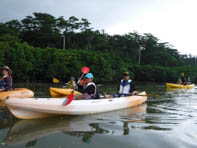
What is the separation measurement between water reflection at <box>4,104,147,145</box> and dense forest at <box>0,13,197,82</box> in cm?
1808

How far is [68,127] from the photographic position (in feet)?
18.1

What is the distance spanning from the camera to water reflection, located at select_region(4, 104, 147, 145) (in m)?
4.69

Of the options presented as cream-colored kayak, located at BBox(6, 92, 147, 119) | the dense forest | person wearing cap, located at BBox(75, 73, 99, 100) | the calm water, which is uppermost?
the dense forest

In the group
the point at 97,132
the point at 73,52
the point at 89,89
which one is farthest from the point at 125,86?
the point at 73,52

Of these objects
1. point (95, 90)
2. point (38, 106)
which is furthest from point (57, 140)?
point (95, 90)

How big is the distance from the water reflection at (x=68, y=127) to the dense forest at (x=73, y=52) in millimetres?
18082

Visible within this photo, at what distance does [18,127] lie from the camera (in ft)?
17.6

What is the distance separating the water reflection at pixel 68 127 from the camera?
469 cm

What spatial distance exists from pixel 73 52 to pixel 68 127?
26.3m

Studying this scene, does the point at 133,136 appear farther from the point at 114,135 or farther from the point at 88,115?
the point at 88,115

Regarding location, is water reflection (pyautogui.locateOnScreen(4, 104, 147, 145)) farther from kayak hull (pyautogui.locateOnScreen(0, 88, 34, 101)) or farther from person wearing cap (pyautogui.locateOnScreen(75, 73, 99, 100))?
kayak hull (pyautogui.locateOnScreen(0, 88, 34, 101))

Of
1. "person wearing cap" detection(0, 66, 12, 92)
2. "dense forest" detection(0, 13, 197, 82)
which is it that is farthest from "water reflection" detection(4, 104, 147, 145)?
"dense forest" detection(0, 13, 197, 82)

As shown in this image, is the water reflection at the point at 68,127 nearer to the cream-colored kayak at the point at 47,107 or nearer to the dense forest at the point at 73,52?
the cream-colored kayak at the point at 47,107

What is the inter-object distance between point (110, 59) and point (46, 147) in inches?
1257
